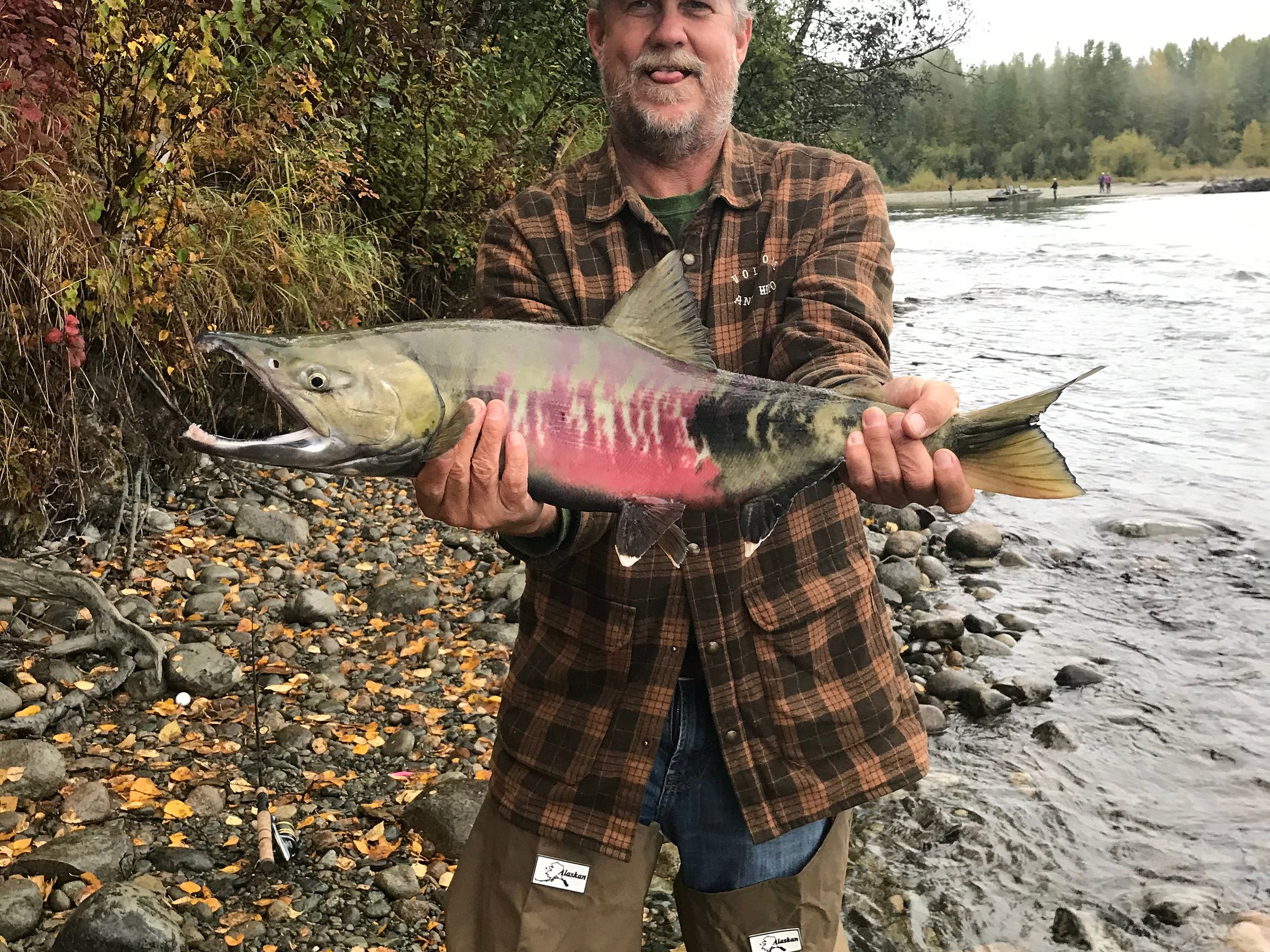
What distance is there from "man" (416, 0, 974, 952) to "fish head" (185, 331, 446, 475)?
0.59 m

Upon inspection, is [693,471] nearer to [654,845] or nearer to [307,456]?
[307,456]

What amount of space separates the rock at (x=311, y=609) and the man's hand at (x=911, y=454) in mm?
5037

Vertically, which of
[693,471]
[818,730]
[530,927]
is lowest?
[530,927]

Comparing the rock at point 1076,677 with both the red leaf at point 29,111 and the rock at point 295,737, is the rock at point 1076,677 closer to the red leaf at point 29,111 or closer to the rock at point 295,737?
the rock at point 295,737

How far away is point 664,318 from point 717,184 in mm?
749

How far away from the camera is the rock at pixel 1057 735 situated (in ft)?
21.2

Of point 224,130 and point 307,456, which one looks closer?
point 307,456

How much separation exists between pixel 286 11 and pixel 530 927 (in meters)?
7.76

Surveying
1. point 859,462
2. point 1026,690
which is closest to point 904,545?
point 1026,690

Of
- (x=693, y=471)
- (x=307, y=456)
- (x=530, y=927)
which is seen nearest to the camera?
(x=307, y=456)

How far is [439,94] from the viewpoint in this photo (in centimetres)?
1010

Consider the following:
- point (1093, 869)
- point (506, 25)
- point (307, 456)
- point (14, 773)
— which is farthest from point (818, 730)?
point (506, 25)

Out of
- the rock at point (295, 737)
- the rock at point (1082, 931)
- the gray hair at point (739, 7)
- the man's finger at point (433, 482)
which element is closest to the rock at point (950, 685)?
the rock at point (1082, 931)

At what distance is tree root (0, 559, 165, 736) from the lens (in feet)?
18.1
